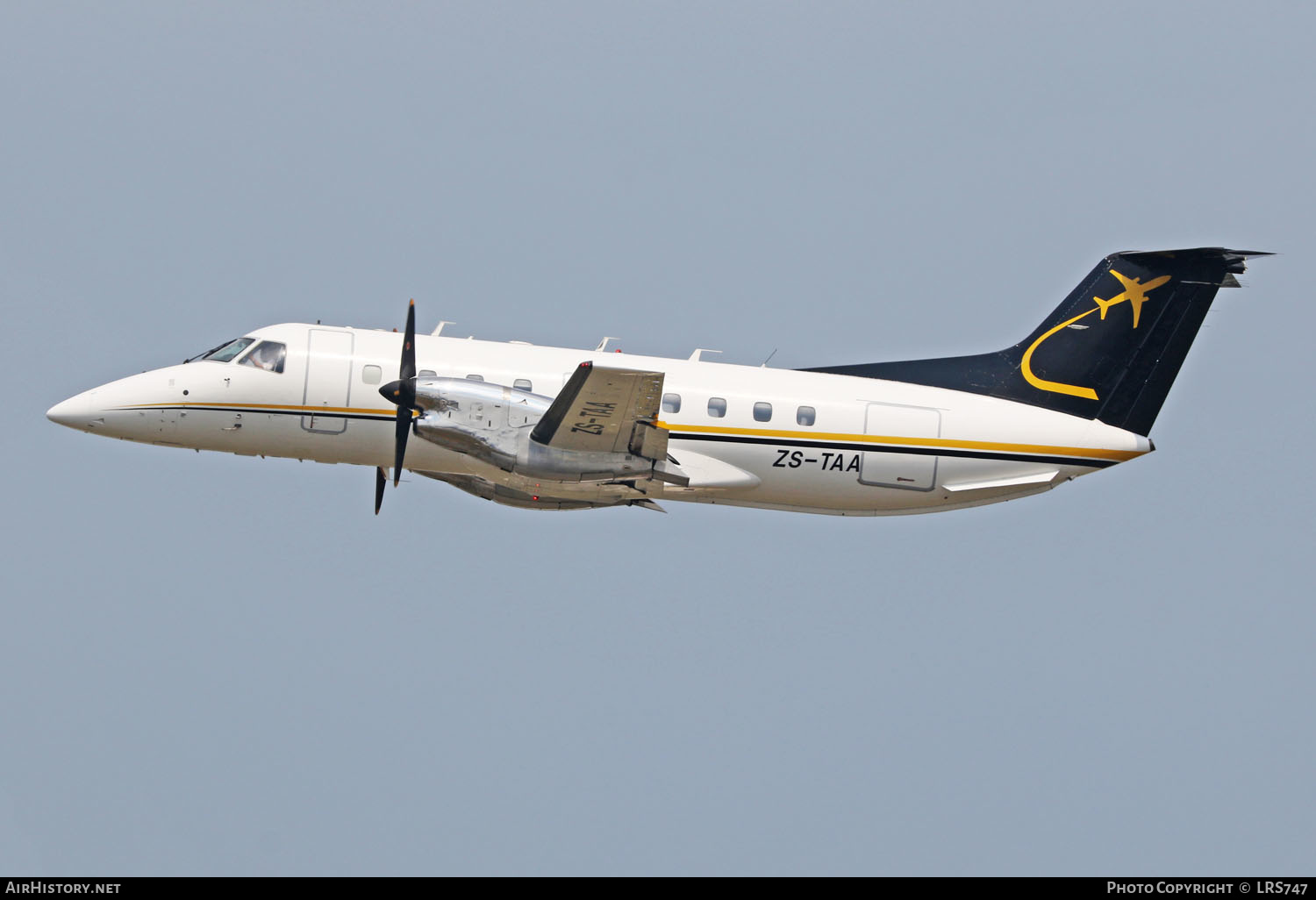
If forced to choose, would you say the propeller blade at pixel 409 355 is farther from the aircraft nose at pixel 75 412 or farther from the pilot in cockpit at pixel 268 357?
the aircraft nose at pixel 75 412

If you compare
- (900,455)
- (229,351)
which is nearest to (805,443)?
(900,455)

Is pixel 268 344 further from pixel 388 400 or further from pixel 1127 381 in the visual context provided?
pixel 1127 381

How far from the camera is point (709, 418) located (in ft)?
83.7

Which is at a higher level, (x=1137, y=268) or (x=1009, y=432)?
(x=1137, y=268)

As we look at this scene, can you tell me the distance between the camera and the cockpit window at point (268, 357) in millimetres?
25641

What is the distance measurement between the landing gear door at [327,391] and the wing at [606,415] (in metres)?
3.69

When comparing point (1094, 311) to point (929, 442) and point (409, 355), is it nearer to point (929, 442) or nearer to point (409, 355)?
point (929, 442)

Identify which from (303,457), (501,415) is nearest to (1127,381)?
(501,415)

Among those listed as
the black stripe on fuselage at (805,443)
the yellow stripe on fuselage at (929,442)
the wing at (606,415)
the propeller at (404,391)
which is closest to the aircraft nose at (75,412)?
the black stripe on fuselage at (805,443)

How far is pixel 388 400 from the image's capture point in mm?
24453

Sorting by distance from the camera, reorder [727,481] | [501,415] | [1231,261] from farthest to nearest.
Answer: [1231,261] < [727,481] < [501,415]

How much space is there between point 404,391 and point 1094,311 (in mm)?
12751
